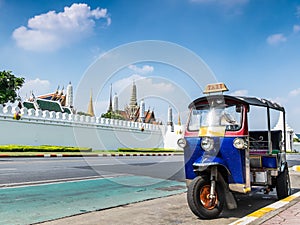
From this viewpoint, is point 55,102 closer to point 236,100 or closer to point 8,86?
point 8,86

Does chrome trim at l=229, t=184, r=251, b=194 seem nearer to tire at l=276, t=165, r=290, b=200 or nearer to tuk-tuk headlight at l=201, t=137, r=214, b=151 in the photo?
tuk-tuk headlight at l=201, t=137, r=214, b=151

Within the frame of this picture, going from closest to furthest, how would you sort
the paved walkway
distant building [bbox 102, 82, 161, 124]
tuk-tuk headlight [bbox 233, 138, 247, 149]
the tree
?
1. the paved walkway
2. tuk-tuk headlight [bbox 233, 138, 247, 149]
3. the tree
4. distant building [bbox 102, 82, 161, 124]

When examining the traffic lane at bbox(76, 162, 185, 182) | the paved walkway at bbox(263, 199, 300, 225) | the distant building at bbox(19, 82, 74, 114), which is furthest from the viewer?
the distant building at bbox(19, 82, 74, 114)

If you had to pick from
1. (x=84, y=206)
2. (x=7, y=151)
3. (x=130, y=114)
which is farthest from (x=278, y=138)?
(x=130, y=114)

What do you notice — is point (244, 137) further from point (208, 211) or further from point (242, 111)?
point (208, 211)

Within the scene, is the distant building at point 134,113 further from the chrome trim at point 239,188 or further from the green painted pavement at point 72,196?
the chrome trim at point 239,188

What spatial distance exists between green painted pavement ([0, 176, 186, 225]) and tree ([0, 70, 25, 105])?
26.5 meters

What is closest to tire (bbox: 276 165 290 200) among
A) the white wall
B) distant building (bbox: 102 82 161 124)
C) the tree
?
the white wall

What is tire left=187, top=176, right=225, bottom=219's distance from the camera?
458 cm

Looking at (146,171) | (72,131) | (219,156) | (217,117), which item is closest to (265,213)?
(219,156)

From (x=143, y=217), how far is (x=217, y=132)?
5.64 ft

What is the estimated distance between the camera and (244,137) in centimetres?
502

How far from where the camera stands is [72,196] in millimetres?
6379

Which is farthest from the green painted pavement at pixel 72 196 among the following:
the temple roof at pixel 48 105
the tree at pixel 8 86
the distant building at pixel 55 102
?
the temple roof at pixel 48 105
